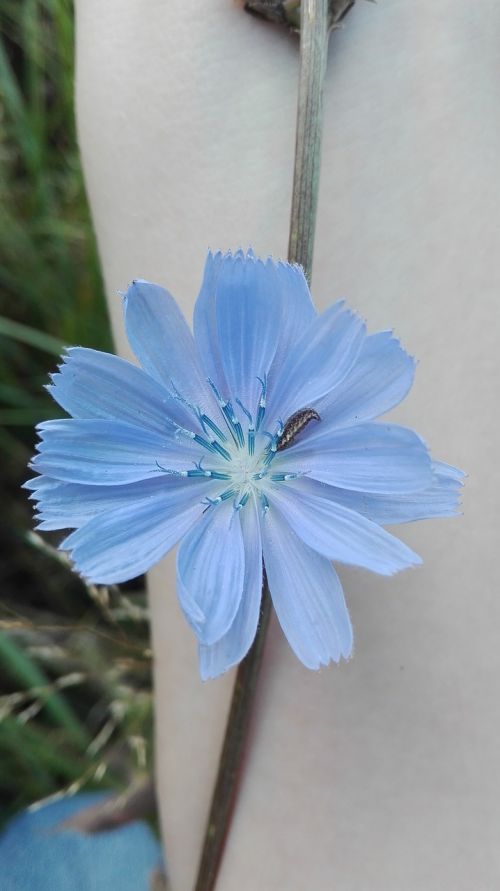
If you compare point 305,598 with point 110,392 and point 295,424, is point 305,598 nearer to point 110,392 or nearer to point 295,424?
point 295,424

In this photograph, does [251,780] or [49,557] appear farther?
[49,557]

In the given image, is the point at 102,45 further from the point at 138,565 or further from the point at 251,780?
the point at 251,780

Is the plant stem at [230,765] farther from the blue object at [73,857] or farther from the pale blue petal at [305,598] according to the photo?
the blue object at [73,857]

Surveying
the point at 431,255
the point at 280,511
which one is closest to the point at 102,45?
the point at 431,255

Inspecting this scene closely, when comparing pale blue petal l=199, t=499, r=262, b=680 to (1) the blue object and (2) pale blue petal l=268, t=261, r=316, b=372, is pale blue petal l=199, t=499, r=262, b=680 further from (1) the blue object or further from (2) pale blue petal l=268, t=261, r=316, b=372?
(1) the blue object

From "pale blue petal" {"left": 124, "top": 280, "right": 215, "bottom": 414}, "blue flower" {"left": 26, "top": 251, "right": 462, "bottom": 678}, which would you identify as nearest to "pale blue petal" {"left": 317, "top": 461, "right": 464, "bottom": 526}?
"blue flower" {"left": 26, "top": 251, "right": 462, "bottom": 678}

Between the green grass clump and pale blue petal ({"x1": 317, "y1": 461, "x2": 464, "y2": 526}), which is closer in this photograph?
pale blue petal ({"x1": 317, "y1": 461, "x2": 464, "y2": 526})

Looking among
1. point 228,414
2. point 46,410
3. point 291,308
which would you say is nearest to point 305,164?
point 291,308
